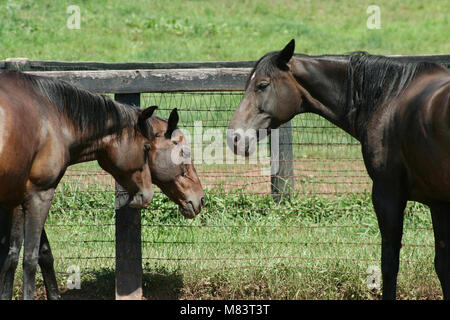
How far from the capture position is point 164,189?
5105 millimetres

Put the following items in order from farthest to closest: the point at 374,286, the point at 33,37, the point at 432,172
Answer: the point at 33,37 < the point at 374,286 < the point at 432,172

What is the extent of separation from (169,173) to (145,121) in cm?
48

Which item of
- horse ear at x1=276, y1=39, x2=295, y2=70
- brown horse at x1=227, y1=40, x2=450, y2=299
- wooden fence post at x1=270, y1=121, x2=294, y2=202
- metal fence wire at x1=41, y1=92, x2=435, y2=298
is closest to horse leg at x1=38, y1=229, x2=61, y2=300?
metal fence wire at x1=41, y1=92, x2=435, y2=298

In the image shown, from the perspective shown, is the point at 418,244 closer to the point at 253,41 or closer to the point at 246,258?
the point at 246,258

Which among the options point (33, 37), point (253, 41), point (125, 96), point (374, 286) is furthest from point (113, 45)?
point (374, 286)

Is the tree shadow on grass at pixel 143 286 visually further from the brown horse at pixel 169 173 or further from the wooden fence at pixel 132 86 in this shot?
the brown horse at pixel 169 173

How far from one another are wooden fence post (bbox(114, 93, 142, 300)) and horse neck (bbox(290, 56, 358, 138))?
6.21 ft

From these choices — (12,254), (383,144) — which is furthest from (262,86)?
(12,254)

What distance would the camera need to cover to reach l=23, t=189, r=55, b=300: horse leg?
4.27 meters

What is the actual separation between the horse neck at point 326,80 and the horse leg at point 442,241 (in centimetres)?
90

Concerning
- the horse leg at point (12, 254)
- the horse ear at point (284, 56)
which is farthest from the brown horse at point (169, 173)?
the horse ear at point (284, 56)

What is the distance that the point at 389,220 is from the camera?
4.46 metres

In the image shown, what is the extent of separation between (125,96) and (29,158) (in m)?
1.39

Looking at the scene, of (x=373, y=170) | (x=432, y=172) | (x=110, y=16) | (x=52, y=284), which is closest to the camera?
(x=432, y=172)
